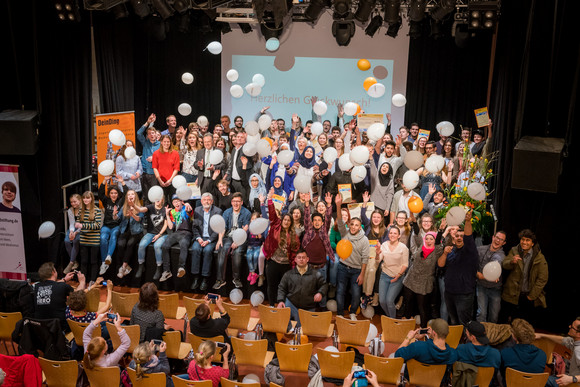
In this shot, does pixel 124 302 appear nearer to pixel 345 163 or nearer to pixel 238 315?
pixel 238 315

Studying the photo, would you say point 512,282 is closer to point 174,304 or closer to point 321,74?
point 174,304

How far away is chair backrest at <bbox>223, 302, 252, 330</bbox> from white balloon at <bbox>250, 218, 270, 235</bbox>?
3.95ft

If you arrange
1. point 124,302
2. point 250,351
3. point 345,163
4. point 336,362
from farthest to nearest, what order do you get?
1. point 345,163
2. point 124,302
3. point 250,351
4. point 336,362

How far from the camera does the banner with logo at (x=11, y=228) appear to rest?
6.52 meters

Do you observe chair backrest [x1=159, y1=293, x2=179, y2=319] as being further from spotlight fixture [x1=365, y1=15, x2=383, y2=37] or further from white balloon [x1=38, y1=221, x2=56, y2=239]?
spotlight fixture [x1=365, y1=15, x2=383, y2=37]

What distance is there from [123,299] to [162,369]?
5.21 ft

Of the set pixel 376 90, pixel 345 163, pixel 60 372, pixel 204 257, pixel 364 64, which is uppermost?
pixel 364 64

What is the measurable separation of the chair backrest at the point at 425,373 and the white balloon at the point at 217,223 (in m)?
3.01

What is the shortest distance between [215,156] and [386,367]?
433 cm

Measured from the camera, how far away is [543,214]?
5961 millimetres

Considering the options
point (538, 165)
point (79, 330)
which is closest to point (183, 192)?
point (79, 330)

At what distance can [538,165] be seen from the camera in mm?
5375

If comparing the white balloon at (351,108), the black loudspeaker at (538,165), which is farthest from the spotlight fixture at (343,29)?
the black loudspeaker at (538,165)

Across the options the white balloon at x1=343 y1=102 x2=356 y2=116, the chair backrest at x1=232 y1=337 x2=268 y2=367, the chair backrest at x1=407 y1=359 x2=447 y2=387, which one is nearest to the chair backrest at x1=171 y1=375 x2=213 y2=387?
the chair backrest at x1=232 y1=337 x2=268 y2=367
